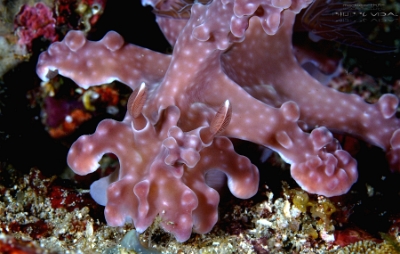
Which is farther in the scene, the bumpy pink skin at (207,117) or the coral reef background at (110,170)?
the coral reef background at (110,170)

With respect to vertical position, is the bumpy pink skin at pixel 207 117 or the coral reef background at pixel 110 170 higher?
the bumpy pink skin at pixel 207 117

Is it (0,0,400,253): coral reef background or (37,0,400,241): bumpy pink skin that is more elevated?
(37,0,400,241): bumpy pink skin

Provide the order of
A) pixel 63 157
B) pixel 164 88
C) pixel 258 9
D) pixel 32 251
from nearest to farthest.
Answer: pixel 32 251 → pixel 258 9 → pixel 164 88 → pixel 63 157

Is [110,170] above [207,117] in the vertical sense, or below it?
below

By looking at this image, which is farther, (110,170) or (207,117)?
(110,170)

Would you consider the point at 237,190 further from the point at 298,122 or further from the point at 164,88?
the point at 164,88

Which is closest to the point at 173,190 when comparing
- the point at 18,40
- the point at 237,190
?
the point at 237,190

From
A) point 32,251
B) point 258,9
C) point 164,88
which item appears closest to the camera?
point 32,251

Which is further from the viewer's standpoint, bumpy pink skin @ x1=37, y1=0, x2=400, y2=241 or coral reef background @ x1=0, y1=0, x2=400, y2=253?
coral reef background @ x1=0, y1=0, x2=400, y2=253
